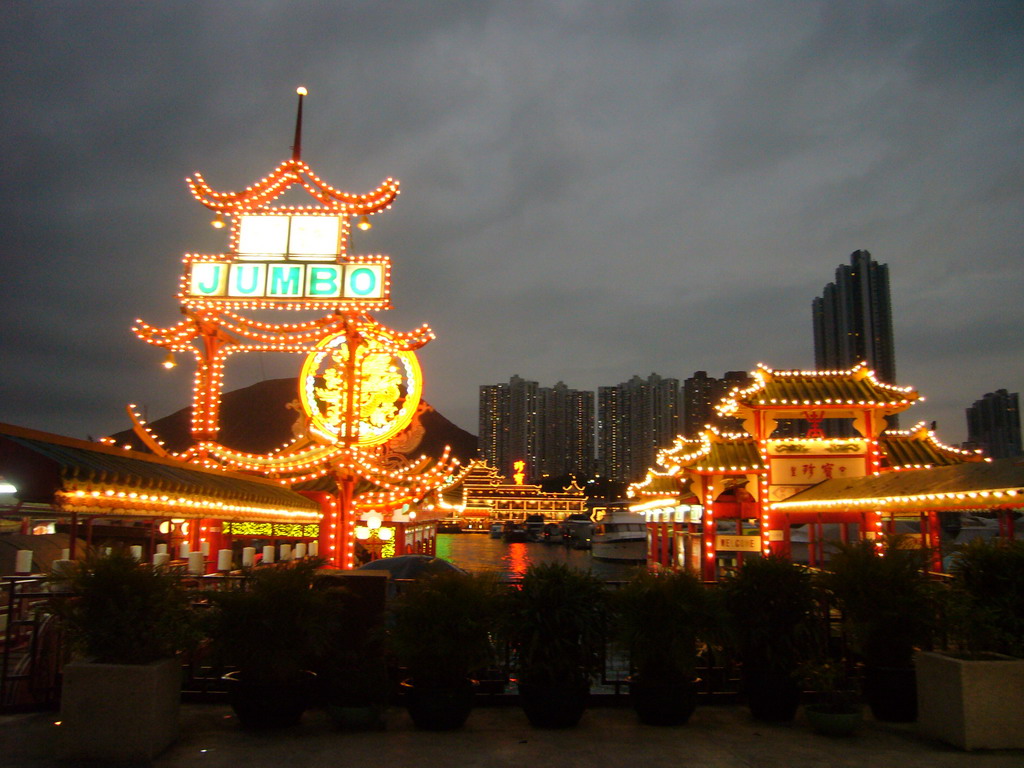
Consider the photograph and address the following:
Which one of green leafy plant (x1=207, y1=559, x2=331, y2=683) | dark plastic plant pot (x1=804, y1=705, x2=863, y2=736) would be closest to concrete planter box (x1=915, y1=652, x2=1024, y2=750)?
dark plastic plant pot (x1=804, y1=705, x2=863, y2=736)

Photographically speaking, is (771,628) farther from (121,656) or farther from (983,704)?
(121,656)

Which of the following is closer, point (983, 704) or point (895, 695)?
point (983, 704)

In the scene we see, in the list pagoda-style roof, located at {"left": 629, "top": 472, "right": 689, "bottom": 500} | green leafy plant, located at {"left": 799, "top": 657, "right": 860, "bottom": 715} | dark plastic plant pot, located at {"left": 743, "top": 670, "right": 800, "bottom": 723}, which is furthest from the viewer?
pagoda-style roof, located at {"left": 629, "top": 472, "right": 689, "bottom": 500}

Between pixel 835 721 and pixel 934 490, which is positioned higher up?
pixel 934 490

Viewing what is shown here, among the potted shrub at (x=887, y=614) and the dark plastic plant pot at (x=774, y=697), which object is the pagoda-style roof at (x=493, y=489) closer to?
the potted shrub at (x=887, y=614)

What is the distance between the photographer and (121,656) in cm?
648

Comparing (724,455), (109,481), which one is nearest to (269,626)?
(109,481)

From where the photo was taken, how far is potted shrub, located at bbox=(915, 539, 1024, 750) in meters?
6.43

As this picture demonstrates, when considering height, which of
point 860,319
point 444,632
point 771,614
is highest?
point 860,319

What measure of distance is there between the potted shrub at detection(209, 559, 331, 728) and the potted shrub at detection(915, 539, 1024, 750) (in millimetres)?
5673

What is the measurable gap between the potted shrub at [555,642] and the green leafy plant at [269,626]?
6.28 feet

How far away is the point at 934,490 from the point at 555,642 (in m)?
8.71

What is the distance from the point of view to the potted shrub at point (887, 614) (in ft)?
24.5

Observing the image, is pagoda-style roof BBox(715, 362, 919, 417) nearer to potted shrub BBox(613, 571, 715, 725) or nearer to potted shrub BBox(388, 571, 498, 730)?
potted shrub BBox(613, 571, 715, 725)
